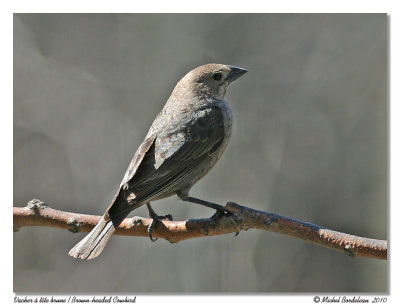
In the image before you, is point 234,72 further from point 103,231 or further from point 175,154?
point 103,231

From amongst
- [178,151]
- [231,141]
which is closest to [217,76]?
[231,141]

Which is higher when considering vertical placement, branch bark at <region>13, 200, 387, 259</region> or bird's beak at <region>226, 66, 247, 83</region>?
bird's beak at <region>226, 66, 247, 83</region>

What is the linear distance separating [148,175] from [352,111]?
1793 millimetres

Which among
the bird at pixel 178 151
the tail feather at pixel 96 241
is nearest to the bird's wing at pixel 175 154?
the bird at pixel 178 151

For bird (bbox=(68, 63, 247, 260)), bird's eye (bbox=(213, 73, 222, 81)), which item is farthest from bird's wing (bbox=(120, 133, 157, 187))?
bird's eye (bbox=(213, 73, 222, 81))

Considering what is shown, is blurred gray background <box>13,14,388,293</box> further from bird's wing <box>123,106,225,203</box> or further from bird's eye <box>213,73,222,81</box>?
bird's wing <box>123,106,225,203</box>

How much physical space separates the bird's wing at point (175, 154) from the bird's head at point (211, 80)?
0.26 meters

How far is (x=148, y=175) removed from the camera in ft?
10.6

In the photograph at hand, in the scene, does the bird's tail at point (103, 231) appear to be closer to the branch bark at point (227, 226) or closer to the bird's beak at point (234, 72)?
the branch bark at point (227, 226)

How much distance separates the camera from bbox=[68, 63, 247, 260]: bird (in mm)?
3062

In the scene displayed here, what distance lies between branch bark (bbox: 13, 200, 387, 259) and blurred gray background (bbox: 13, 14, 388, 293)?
0.73 meters

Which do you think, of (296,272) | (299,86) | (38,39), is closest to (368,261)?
(296,272)

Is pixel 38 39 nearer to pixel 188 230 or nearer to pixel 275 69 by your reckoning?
pixel 275 69

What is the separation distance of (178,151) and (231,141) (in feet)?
3.64
